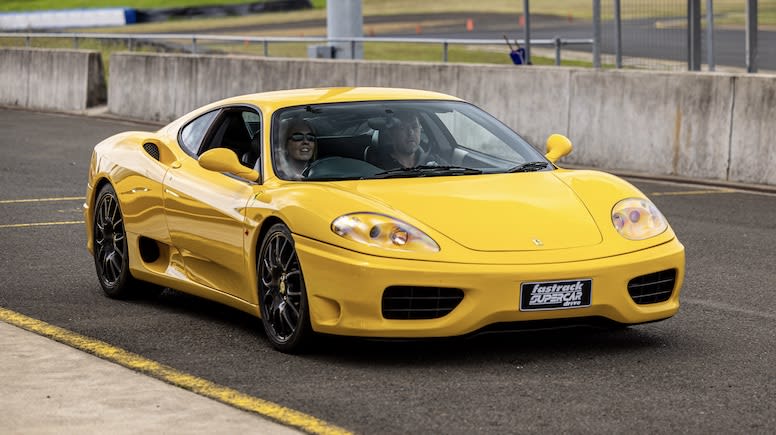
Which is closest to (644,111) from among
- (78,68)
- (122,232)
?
(122,232)

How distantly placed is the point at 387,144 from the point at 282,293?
1.10 meters

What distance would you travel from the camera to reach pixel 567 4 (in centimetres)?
6775

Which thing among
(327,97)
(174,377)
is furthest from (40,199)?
(174,377)

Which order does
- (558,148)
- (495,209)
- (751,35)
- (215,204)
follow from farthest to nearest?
1. (751,35)
2. (558,148)
3. (215,204)
4. (495,209)

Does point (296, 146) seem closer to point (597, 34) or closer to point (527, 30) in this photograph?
point (597, 34)

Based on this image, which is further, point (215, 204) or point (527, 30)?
point (527, 30)

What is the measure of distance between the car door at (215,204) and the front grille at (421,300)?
941 millimetres

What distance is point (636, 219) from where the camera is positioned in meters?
7.47

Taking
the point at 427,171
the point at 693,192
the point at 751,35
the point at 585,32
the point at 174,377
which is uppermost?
the point at 585,32

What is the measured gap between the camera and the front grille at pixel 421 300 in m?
6.93

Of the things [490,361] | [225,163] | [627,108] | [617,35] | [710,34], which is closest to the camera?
[490,361]

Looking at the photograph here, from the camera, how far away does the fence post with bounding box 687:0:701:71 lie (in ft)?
60.2

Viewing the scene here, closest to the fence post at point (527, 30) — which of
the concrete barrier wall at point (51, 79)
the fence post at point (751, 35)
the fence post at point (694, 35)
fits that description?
the fence post at point (694, 35)

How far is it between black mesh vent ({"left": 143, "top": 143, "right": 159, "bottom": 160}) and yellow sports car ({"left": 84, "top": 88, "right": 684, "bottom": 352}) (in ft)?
0.03
